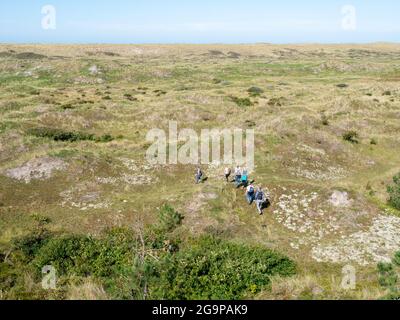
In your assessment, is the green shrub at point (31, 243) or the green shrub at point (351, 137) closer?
the green shrub at point (31, 243)

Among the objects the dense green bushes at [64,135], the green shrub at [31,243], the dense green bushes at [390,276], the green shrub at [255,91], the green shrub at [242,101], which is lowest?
the green shrub at [31,243]

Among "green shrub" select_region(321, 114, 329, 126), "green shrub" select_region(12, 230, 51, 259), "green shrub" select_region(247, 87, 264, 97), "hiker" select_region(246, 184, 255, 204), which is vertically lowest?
"green shrub" select_region(12, 230, 51, 259)

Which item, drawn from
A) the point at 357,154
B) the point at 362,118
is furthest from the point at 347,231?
the point at 362,118

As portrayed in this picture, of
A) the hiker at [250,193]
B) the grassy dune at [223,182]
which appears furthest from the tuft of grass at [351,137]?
the hiker at [250,193]

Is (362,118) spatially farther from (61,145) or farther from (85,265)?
(85,265)

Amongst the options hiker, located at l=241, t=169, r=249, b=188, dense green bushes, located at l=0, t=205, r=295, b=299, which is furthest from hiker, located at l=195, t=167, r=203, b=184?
dense green bushes, located at l=0, t=205, r=295, b=299

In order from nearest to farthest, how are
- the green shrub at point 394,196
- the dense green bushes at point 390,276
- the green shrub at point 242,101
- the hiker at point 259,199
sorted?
the dense green bushes at point 390,276
the hiker at point 259,199
the green shrub at point 394,196
the green shrub at point 242,101

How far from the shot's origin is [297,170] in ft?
120

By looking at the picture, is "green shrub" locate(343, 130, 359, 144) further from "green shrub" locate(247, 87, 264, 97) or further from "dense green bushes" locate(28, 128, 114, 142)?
"green shrub" locate(247, 87, 264, 97)

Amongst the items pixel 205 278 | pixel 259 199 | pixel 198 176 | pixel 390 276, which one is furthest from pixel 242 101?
pixel 205 278

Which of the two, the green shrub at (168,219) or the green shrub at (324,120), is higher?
the green shrub at (324,120)

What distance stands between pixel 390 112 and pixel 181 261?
2222 inches

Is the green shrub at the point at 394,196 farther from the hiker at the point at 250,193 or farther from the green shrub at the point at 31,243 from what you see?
the green shrub at the point at 31,243

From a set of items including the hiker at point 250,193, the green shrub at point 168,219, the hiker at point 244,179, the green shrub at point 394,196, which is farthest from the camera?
the hiker at point 244,179
